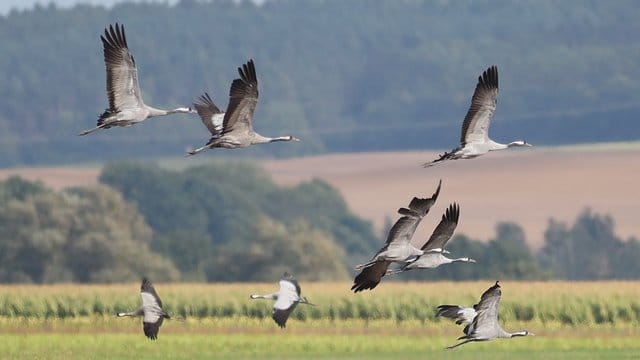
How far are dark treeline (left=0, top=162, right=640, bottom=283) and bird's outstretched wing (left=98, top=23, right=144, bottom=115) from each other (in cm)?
6883

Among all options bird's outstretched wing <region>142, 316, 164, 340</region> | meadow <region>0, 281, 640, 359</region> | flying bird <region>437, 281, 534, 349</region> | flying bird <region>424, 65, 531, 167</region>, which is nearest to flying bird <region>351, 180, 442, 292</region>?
flying bird <region>437, 281, 534, 349</region>

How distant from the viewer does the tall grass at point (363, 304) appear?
154 feet

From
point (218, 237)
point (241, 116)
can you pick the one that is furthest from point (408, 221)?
point (218, 237)

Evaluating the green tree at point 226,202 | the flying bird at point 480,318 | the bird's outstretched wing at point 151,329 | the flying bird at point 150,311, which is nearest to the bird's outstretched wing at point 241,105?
the flying bird at point 480,318

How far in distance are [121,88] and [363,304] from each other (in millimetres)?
26914

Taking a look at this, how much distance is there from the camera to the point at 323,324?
1811 inches

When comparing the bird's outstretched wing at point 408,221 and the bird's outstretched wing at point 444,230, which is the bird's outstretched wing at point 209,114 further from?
the bird's outstretched wing at point 408,221

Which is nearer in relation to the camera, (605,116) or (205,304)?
(205,304)

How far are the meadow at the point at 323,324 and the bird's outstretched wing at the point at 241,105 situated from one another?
1094cm

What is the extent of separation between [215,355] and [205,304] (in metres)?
15.5

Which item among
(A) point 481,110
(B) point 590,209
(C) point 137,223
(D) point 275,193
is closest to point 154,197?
(D) point 275,193

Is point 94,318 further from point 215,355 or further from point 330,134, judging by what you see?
point 330,134

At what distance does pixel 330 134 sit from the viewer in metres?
182

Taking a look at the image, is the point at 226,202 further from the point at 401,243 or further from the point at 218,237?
the point at 401,243
